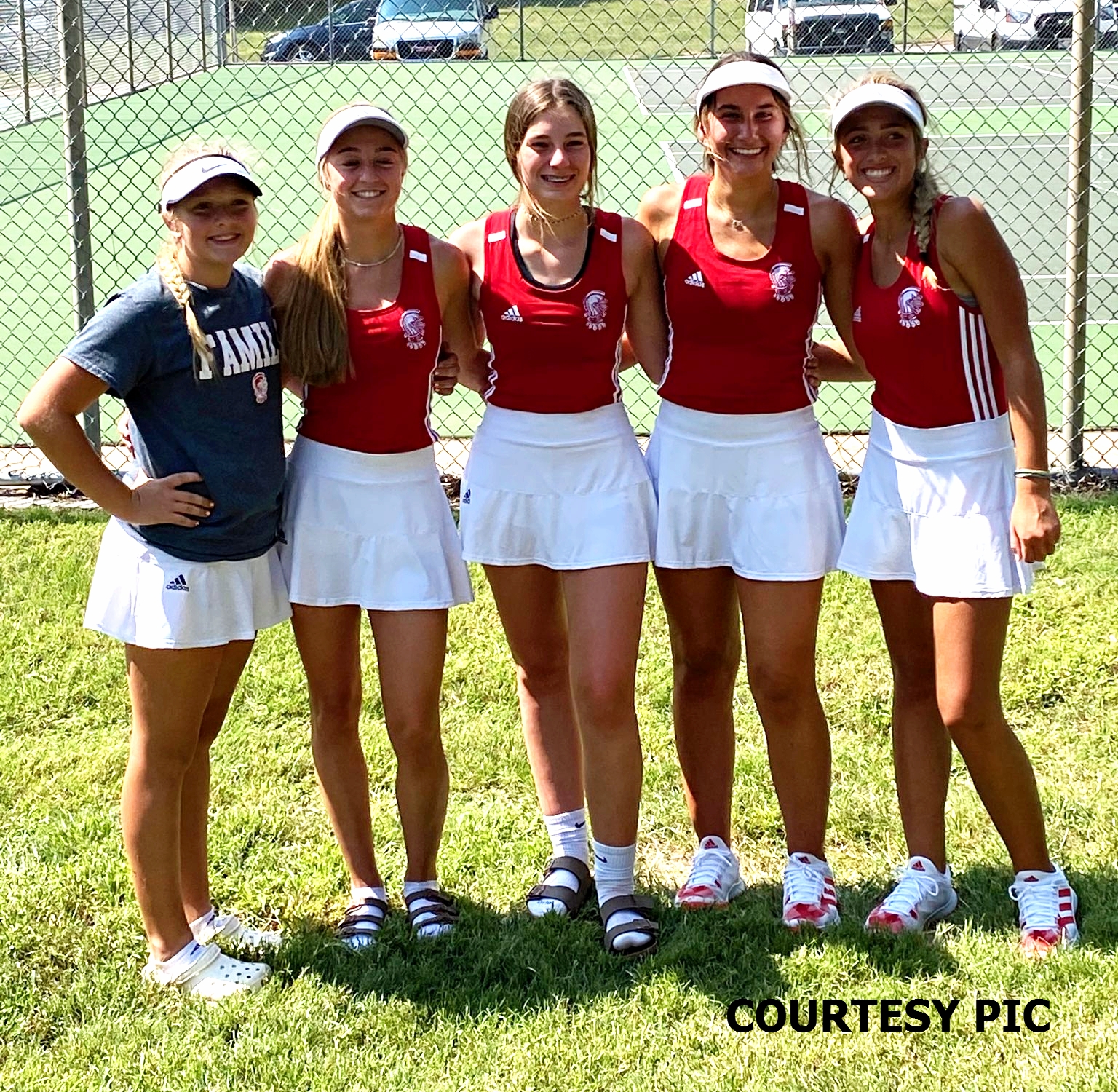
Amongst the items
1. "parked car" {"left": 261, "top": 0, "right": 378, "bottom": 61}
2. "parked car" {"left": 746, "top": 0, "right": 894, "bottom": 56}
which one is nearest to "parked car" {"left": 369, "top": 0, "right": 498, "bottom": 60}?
"parked car" {"left": 261, "top": 0, "right": 378, "bottom": 61}

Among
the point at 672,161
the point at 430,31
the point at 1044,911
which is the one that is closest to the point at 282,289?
the point at 1044,911

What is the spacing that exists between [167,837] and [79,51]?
14.8 feet

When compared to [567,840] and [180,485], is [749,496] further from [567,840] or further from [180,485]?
[180,485]

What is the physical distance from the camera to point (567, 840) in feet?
13.3

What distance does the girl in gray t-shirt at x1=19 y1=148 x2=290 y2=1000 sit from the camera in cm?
326

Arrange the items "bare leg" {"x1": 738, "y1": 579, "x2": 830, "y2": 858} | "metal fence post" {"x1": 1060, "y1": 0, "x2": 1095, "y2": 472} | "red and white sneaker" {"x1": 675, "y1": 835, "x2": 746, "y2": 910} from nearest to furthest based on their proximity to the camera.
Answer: "bare leg" {"x1": 738, "y1": 579, "x2": 830, "y2": 858}
"red and white sneaker" {"x1": 675, "y1": 835, "x2": 746, "y2": 910}
"metal fence post" {"x1": 1060, "y1": 0, "x2": 1095, "y2": 472}

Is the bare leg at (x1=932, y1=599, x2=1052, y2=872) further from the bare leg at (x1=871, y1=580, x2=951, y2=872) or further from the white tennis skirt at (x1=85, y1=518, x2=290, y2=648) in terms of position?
the white tennis skirt at (x1=85, y1=518, x2=290, y2=648)

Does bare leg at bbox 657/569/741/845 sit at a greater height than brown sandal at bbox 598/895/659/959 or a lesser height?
greater

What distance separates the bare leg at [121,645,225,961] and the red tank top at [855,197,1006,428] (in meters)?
1.71

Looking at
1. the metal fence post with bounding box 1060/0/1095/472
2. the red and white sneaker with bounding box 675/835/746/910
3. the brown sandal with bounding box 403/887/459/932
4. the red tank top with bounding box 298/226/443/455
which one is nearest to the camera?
the red tank top with bounding box 298/226/443/455

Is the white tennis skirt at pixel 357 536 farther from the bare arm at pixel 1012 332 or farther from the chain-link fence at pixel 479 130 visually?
the bare arm at pixel 1012 332

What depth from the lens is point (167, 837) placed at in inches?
138

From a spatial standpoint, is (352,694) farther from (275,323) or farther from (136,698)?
(275,323)

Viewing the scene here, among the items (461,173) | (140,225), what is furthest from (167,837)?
(461,173)
